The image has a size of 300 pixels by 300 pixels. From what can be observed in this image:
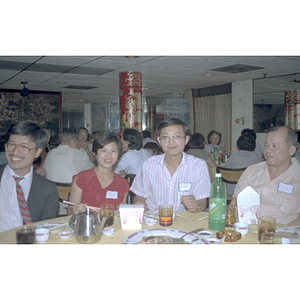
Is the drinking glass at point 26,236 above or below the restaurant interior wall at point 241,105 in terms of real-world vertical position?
below

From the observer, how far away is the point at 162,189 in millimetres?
2359

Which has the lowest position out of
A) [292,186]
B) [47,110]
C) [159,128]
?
[292,186]

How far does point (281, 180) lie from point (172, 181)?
0.78 m

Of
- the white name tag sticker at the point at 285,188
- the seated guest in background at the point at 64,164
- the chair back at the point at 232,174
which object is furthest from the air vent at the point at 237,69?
the white name tag sticker at the point at 285,188

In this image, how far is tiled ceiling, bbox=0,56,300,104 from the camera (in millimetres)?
5613

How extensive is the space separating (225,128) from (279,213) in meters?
7.51

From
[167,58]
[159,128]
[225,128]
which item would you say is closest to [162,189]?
[159,128]

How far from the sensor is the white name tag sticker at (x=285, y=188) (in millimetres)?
2010

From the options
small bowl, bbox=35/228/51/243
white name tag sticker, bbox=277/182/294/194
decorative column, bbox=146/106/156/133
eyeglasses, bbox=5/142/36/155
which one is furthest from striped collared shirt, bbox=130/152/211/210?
decorative column, bbox=146/106/156/133

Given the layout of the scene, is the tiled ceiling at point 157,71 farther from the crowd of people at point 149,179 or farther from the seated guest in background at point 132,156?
the crowd of people at point 149,179

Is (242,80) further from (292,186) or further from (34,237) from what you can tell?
(34,237)

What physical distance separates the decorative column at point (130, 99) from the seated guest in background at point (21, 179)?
16.4 ft

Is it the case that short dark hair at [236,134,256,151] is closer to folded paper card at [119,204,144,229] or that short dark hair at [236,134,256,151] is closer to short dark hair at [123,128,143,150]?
short dark hair at [123,128,143,150]

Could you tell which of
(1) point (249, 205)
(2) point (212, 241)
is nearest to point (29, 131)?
(2) point (212, 241)
